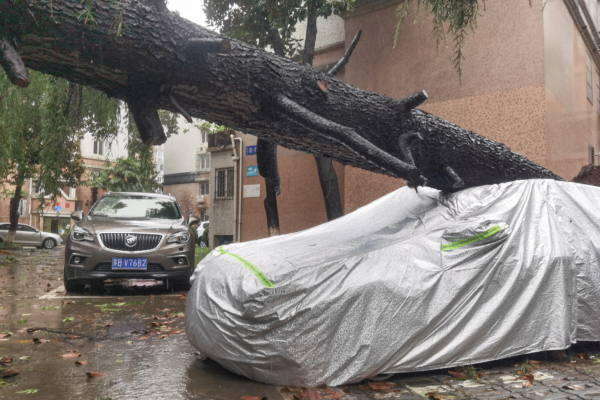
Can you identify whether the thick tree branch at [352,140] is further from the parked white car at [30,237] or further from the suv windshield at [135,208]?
the parked white car at [30,237]

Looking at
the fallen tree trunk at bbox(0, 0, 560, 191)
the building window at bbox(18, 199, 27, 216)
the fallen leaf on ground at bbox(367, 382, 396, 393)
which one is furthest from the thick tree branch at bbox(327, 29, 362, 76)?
the building window at bbox(18, 199, 27, 216)

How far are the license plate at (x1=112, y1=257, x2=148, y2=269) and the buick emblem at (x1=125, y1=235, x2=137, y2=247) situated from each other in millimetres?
222

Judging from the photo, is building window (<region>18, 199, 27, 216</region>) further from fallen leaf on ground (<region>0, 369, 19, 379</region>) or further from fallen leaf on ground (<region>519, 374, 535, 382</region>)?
fallen leaf on ground (<region>519, 374, 535, 382</region>)

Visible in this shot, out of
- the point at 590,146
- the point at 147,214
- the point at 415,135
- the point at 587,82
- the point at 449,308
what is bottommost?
the point at 449,308

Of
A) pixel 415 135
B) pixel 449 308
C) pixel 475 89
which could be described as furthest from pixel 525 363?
pixel 475 89

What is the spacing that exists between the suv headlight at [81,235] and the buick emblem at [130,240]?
18.0 inches

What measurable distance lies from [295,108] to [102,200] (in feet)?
20.4

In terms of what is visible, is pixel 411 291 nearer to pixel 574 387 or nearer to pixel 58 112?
pixel 574 387

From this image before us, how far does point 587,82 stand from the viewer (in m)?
12.0

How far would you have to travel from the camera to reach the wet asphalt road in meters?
2.98

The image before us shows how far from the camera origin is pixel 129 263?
22.3ft

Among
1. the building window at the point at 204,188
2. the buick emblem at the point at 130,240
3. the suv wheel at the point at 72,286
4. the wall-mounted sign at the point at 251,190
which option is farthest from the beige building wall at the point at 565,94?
the building window at the point at 204,188

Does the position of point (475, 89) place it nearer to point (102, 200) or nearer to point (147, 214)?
point (147, 214)

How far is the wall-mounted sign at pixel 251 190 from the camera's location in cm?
1484
